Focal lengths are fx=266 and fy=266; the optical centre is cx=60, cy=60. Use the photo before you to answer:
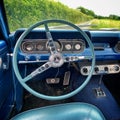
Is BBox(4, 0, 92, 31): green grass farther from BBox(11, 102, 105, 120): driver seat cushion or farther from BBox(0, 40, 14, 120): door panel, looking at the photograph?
BBox(11, 102, 105, 120): driver seat cushion

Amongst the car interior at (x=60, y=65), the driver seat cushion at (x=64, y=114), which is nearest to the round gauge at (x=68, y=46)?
the car interior at (x=60, y=65)

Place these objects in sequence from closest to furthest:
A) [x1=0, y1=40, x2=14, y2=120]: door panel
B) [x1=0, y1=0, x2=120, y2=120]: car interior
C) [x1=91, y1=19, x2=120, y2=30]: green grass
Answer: [x1=0, y1=0, x2=120, y2=120]: car interior → [x1=0, y1=40, x2=14, y2=120]: door panel → [x1=91, y1=19, x2=120, y2=30]: green grass

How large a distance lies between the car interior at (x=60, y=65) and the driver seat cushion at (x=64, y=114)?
29 centimetres

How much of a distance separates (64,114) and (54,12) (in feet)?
3.10

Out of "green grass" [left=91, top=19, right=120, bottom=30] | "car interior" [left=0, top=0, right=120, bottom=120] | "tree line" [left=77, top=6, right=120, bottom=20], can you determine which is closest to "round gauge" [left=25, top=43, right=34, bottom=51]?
"car interior" [left=0, top=0, right=120, bottom=120]

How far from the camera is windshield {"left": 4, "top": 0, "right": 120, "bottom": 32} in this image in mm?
2184

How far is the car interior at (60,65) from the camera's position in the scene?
205cm

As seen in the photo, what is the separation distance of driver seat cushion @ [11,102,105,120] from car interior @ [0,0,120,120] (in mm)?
289

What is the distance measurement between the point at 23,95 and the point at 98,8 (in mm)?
1081

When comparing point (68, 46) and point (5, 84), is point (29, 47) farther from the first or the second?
point (5, 84)

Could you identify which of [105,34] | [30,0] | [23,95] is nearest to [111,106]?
[105,34]

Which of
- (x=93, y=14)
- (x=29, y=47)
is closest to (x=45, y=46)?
(x=29, y=47)

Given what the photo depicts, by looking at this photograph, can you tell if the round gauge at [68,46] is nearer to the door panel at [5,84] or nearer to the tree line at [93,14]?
the tree line at [93,14]

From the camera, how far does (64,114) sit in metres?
1.53
